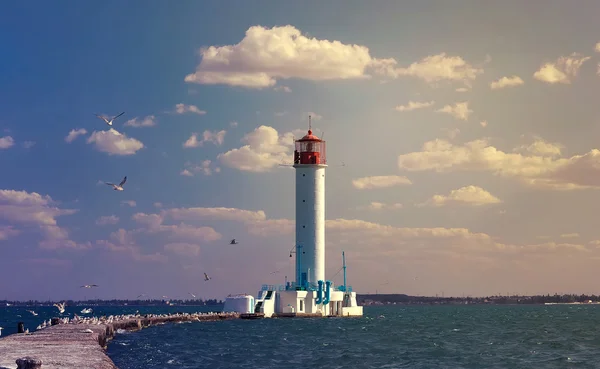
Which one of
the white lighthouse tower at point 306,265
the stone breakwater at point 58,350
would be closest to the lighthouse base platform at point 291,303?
the white lighthouse tower at point 306,265

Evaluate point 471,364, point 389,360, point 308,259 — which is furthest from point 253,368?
point 308,259

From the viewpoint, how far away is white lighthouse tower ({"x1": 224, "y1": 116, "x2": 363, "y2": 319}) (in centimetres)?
8475

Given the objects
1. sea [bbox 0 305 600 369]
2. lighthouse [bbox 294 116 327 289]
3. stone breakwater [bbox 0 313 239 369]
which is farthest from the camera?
lighthouse [bbox 294 116 327 289]

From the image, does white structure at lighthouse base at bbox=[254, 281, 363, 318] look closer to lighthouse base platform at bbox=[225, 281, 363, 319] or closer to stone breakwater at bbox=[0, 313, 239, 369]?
lighthouse base platform at bbox=[225, 281, 363, 319]

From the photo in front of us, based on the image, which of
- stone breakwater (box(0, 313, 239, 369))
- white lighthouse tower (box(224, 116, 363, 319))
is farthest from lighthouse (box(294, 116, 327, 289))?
stone breakwater (box(0, 313, 239, 369))

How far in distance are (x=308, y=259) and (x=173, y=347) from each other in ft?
99.3

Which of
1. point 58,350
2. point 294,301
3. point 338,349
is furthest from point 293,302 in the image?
point 58,350

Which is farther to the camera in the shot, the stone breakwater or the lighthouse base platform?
the lighthouse base platform

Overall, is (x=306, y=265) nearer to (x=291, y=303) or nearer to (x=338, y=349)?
(x=291, y=303)

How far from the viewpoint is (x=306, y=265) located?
85.1 m

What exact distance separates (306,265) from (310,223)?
4.15 meters

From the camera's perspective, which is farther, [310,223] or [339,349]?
[310,223]

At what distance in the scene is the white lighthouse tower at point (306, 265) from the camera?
84750mm

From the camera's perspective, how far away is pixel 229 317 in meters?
90.3
